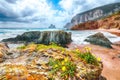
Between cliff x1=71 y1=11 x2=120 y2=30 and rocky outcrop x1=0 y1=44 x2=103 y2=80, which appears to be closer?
rocky outcrop x1=0 y1=44 x2=103 y2=80

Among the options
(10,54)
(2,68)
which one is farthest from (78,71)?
(10,54)

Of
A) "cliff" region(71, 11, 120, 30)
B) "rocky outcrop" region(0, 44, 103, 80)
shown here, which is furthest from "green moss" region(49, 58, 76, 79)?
"cliff" region(71, 11, 120, 30)

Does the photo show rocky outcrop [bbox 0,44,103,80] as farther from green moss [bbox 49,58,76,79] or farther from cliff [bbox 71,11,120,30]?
cliff [bbox 71,11,120,30]

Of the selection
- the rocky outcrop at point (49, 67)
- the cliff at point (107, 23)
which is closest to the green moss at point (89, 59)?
the rocky outcrop at point (49, 67)

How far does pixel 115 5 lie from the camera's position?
18312 cm

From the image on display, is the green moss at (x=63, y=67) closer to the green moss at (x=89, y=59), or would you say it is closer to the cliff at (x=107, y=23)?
the green moss at (x=89, y=59)

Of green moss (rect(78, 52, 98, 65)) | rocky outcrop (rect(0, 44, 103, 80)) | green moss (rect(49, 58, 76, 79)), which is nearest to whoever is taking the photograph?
rocky outcrop (rect(0, 44, 103, 80))

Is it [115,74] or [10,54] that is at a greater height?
[10,54]

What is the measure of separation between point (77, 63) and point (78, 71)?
55 cm

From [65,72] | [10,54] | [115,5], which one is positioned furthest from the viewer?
[115,5]

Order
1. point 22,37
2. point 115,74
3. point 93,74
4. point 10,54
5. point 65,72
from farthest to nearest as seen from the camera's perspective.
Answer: point 22,37 < point 115,74 < point 10,54 < point 93,74 < point 65,72

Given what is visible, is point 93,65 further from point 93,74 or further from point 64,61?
point 64,61

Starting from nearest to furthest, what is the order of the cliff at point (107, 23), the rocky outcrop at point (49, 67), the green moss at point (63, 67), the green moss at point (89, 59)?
the rocky outcrop at point (49, 67), the green moss at point (63, 67), the green moss at point (89, 59), the cliff at point (107, 23)

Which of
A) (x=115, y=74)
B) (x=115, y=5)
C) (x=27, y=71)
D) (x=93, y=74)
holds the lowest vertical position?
(x=115, y=74)
